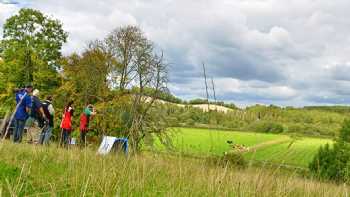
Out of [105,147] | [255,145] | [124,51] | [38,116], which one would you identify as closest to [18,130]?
[38,116]

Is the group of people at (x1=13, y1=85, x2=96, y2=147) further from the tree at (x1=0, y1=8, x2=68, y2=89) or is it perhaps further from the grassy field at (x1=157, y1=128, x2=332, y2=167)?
the tree at (x1=0, y1=8, x2=68, y2=89)

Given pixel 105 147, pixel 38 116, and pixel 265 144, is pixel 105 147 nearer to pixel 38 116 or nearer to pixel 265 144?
pixel 265 144

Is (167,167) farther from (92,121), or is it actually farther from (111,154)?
(92,121)

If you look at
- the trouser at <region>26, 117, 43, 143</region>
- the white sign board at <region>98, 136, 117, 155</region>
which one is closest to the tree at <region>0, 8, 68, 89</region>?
the trouser at <region>26, 117, 43, 143</region>

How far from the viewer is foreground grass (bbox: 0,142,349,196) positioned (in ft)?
11.3

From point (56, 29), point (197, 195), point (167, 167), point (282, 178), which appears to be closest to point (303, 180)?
point (282, 178)

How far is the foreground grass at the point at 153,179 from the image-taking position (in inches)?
135

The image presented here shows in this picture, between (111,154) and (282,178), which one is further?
(111,154)

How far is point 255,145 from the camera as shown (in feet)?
12.7

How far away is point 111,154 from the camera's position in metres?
5.38

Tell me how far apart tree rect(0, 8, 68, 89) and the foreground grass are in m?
35.6

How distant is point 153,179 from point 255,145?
1082 millimetres

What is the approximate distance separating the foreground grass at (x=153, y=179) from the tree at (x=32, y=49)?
35.6 metres

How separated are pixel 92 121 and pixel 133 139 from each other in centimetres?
2923
